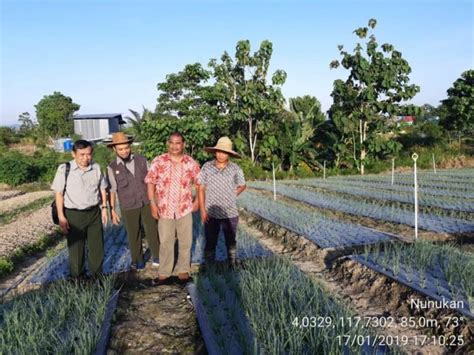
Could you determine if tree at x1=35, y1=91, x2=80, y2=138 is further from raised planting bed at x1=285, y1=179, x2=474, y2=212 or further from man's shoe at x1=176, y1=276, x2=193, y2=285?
man's shoe at x1=176, y1=276, x2=193, y2=285

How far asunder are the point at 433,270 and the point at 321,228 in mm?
2261

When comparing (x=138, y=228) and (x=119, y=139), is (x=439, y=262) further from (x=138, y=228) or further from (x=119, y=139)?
(x=119, y=139)

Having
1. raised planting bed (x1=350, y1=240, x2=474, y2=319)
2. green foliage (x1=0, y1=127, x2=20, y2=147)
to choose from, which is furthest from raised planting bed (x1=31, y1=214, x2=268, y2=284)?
green foliage (x1=0, y1=127, x2=20, y2=147)

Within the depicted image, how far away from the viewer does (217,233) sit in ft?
13.7

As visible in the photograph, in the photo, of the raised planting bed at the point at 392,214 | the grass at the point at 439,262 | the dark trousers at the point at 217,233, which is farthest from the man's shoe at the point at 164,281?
the raised planting bed at the point at 392,214

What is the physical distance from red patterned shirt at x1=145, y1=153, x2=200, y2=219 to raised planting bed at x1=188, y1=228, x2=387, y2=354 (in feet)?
2.31

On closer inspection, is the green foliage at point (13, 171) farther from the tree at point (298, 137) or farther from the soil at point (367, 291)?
the soil at point (367, 291)

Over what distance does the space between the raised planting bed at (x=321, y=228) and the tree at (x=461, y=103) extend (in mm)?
16502

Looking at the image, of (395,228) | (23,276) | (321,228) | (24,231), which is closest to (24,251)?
(23,276)

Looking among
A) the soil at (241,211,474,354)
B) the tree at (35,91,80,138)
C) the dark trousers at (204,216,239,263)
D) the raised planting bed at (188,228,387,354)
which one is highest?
the tree at (35,91,80,138)

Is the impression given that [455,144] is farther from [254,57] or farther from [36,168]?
Answer: [36,168]

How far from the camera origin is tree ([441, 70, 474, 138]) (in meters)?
20.0

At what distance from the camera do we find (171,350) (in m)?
2.63

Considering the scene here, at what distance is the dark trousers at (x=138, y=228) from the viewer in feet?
13.9
